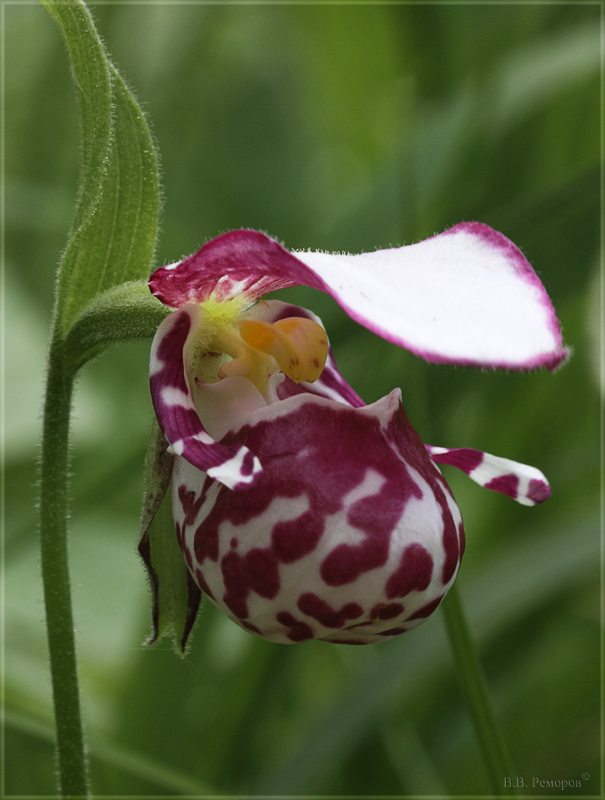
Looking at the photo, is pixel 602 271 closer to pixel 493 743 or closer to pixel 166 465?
pixel 493 743

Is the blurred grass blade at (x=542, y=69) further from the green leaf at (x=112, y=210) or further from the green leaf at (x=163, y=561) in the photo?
the green leaf at (x=163, y=561)

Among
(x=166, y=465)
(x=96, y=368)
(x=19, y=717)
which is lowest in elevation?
(x=96, y=368)

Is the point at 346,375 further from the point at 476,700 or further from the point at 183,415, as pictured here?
the point at 183,415

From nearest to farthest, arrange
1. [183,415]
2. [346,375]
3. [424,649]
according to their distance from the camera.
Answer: [183,415] → [424,649] → [346,375]

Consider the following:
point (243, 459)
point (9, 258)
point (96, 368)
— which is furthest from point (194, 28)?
point (243, 459)

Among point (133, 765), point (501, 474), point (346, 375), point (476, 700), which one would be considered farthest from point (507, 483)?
point (346, 375)

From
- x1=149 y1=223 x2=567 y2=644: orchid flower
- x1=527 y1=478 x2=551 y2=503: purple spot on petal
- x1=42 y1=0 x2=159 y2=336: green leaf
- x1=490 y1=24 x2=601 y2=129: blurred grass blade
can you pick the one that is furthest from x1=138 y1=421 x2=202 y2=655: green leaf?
x1=490 y1=24 x2=601 y2=129: blurred grass blade
